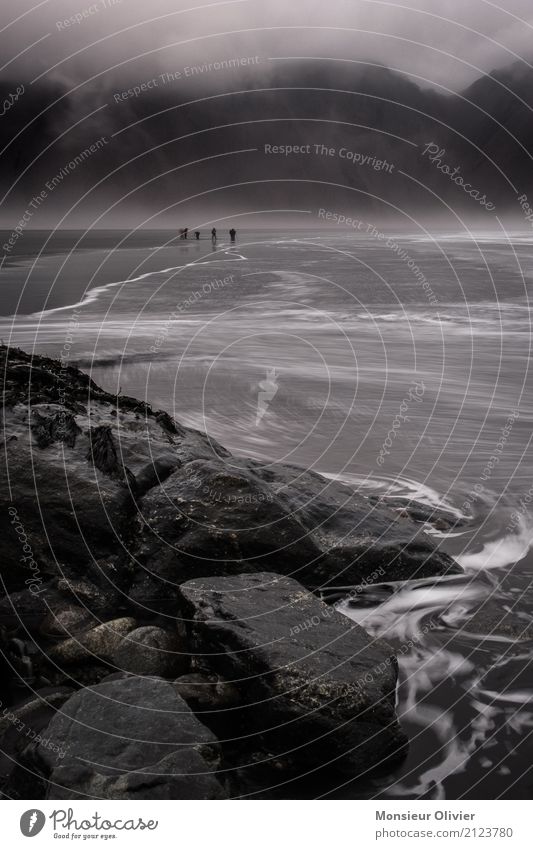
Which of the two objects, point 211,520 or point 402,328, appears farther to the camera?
point 402,328

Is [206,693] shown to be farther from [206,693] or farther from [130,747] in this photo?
[130,747]

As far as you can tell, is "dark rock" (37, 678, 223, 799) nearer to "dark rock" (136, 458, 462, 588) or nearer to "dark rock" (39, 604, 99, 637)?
"dark rock" (39, 604, 99, 637)

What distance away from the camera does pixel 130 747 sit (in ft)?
15.4

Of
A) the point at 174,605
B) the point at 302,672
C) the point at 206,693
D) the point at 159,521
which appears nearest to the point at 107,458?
the point at 159,521

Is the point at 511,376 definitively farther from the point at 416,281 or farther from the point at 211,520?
the point at 416,281

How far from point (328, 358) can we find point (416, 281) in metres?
25.5

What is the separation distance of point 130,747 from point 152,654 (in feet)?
3.85

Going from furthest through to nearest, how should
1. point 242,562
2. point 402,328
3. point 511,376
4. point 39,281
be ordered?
point 39,281 → point 402,328 → point 511,376 → point 242,562

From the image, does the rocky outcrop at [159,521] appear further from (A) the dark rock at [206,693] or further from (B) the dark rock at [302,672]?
(A) the dark rock at [206,693]

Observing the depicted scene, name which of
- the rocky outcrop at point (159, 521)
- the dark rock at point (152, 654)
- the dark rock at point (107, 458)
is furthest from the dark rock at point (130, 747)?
the dark rock at point (107, 458)

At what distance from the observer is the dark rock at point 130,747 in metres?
4.50

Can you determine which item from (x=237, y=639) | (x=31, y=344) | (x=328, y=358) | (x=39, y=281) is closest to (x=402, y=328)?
(x=328, y=358)

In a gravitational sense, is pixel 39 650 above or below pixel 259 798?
above

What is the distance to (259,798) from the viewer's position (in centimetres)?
491
